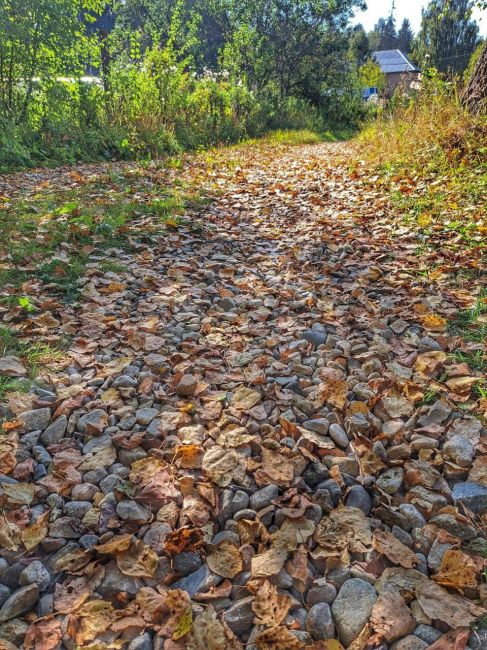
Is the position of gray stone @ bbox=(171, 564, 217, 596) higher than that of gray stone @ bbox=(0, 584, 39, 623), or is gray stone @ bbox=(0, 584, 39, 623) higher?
gray stone @ bbox=(0, 584, 39, 623)

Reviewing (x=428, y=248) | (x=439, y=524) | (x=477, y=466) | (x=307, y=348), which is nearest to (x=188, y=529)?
(x=439, y=524)

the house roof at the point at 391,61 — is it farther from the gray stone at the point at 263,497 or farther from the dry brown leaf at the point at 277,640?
the dry brown leaf at the point at 277,640

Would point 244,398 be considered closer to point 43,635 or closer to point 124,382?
point 124,382

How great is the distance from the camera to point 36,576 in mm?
1180

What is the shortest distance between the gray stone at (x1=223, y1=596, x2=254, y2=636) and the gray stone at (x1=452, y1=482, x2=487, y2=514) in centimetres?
70

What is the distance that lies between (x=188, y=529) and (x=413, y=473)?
72 cm

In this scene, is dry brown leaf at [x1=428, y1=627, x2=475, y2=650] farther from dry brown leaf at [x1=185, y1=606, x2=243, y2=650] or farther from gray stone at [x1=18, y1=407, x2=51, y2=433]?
gray stone at [x1=18, y1=407, x2=51, y2=433]

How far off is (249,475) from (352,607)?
0.49 meters

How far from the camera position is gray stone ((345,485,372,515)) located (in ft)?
4.58

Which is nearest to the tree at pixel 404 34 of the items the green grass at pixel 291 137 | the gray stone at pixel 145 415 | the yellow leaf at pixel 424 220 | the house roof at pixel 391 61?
the house roof at pixel 391 61

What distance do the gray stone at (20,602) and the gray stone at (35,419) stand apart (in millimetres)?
613

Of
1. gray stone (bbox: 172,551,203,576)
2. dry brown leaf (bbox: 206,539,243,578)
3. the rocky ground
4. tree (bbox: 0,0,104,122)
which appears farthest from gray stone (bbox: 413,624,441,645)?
tree (bbox: 0,0,104,122)

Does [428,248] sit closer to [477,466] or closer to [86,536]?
[477,466]

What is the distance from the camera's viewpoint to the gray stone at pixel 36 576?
3.83 feet
